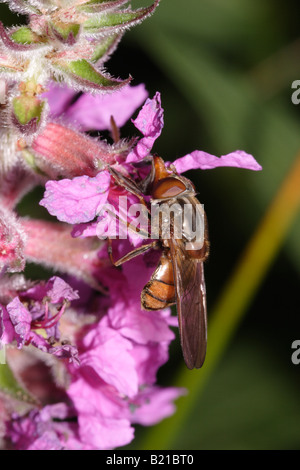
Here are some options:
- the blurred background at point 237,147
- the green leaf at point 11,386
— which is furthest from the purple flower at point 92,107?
the blurred background at point 237,147

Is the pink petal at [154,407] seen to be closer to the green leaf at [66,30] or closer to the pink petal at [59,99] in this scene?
the pink petal at [59,99]

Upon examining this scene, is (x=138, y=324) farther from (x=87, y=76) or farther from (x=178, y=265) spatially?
(x=87, y=76)

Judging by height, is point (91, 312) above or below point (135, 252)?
below

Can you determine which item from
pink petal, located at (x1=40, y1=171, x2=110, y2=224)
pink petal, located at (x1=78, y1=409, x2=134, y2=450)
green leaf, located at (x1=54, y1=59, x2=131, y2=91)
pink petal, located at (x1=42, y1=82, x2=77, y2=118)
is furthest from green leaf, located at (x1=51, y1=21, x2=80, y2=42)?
pink petal, located at (x1=78, y1=409, x2=134, y2=450)

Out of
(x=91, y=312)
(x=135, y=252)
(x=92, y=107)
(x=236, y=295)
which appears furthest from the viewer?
(x=236, y=295)

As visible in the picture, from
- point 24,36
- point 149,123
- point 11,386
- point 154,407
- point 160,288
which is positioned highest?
point 24,36

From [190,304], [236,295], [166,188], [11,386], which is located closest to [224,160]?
[166,188]

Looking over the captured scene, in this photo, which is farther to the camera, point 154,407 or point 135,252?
point 154,407

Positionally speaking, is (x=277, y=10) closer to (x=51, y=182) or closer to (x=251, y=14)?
(x=251, y=14)
